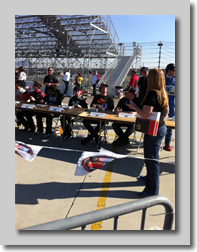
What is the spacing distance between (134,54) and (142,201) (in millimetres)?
15674

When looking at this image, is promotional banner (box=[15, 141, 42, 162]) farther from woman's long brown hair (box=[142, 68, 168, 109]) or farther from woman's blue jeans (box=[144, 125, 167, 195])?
woman's long brown hair (box=[142, 68, 168, 109])

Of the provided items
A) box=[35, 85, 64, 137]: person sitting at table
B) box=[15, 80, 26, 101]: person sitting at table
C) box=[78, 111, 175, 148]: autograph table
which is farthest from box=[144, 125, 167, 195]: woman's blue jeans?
box=[15, 80, 26, 101]: person sitting at table

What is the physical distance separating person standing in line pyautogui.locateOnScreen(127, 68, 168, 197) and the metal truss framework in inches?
514

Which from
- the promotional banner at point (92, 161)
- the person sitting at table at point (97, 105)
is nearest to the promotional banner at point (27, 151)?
the promotional banner at point (92, 161)

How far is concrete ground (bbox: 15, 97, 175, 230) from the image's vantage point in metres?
2.49

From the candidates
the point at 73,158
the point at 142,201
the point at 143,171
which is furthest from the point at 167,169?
the point at 142,201

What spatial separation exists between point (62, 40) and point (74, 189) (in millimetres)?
20224

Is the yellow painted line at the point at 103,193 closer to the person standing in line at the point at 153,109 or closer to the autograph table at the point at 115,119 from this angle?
the person standing in line at the point at 153,109

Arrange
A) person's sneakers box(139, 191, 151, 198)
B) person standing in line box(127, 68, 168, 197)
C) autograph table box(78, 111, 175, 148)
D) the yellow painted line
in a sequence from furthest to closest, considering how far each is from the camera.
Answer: autograph table box(78, 111, 175, 148), person's sneakers box(139, 191, 151, 198), person standing in line box(127, 68, 168, 197), the yellow painted line

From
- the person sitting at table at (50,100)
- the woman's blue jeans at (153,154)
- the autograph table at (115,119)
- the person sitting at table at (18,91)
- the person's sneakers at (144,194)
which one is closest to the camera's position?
the woman's blue jeans at (153,154)

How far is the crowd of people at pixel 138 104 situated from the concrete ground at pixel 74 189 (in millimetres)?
281

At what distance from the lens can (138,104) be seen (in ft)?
9.64

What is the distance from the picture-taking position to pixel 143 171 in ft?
12.2

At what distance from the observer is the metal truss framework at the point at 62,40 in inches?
640
